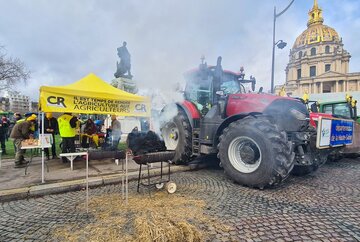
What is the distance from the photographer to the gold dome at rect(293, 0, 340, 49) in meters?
80.4

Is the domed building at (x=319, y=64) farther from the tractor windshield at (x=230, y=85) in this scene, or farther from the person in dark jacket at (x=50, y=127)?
the person in dark jacket at (x=50, y=127)

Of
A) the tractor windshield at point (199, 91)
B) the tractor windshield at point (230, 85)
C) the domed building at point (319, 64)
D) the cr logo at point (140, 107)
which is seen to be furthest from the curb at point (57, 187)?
the domed building at point (319, 64)

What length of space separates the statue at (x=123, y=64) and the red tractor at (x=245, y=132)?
576 cm

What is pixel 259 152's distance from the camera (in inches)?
191

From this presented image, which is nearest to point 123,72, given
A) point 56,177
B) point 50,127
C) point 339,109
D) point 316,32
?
point 50,127

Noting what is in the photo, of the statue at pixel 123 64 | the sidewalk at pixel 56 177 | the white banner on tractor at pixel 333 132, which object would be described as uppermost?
the statue at pixel 123 64

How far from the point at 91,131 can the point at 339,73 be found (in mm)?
85456

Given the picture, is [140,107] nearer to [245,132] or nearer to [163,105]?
[163,105]

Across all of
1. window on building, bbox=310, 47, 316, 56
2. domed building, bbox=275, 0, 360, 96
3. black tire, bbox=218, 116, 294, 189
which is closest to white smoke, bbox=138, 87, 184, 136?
black tire, bbox=218, 116, 294, 189

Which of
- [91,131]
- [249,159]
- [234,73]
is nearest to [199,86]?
[234,73]

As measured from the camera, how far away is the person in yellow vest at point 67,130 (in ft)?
24.4

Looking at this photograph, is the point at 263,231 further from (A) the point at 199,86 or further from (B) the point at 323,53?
(B) the point at 323,53

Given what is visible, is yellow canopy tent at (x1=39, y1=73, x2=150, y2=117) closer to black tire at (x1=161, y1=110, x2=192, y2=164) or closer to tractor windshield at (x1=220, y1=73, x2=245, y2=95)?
black tire at (x1=161, y1=110, x2=192, y2=164)

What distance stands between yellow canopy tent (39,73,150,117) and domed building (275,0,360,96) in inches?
2998
